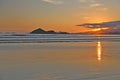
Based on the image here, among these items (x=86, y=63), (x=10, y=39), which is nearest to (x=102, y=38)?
(x=10, y=39)

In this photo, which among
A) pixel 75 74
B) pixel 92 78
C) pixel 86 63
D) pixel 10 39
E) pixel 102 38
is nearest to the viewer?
pixel 92 78

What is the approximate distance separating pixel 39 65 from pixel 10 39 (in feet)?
62.9

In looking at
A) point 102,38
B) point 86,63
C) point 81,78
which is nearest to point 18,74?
point 81,78

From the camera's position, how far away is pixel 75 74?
1218 cm

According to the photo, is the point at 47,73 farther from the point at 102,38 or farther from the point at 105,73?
the point at 102,38

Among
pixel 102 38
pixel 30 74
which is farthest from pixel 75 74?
pixel 102 38

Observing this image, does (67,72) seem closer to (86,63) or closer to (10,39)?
(86,63)

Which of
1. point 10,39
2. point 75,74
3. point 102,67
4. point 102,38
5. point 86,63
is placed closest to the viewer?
point 75,74

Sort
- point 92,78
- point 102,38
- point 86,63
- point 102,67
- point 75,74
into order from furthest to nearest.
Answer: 1. point 102,38
2. point 86,63
3. point 102,67
4. point 75,74
5. point 92,78

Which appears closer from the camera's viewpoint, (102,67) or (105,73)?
(105,73)

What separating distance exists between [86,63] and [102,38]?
27.6 m

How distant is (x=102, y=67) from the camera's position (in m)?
14.0

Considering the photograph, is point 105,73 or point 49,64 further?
point 49,64

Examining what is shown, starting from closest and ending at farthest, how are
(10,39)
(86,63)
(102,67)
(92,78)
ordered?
(92,78), (102,67), (86,63), (10,39)
